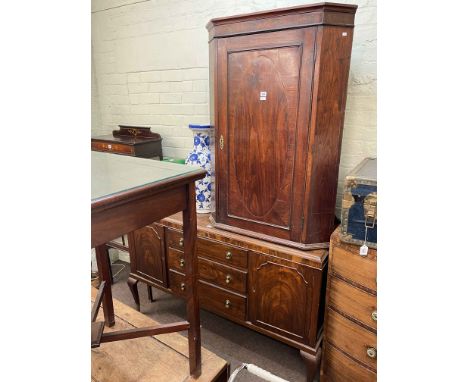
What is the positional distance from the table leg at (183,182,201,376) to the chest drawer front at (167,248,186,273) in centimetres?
93

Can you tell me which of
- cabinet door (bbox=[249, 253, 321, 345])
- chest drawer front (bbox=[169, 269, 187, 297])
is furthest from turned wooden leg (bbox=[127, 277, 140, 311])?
cabinet door (bbox=[249, 253, 321, 345])

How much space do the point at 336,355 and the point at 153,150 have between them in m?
1.90

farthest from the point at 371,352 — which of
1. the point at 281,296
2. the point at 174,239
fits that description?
the point at 174,239

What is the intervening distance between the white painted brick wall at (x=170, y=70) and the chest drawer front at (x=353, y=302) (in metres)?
0.64

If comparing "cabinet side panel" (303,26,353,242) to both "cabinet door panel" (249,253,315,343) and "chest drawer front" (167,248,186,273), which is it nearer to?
"cabinet door panel" (249,253,315,343)

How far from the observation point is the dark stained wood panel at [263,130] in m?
1.36

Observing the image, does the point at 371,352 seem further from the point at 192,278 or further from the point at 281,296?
the point at 192,278

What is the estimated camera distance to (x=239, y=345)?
194 centimetres
